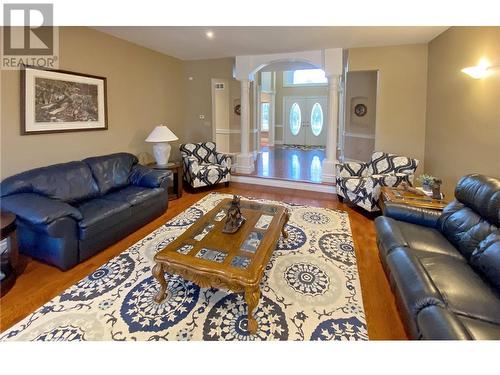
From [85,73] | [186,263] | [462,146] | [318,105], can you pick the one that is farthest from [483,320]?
[318,105]

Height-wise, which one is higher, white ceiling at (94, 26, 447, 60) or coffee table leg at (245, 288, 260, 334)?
white ceiling at (94, 26, 447, 60)

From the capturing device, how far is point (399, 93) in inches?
193

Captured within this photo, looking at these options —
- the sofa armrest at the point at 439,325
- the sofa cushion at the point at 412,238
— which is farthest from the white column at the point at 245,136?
the sofa armrest at the point at 439,325

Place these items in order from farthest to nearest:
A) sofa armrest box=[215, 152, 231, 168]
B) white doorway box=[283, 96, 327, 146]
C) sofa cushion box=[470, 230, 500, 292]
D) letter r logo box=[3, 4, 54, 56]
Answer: white doorway box=[283, 96, 327, 146] < sofa armrest box=[215, 152, 231, 168] < letter r logo box=[3, 4, 54, 56] < sofa cushion box=[470, 230, 500, 292]

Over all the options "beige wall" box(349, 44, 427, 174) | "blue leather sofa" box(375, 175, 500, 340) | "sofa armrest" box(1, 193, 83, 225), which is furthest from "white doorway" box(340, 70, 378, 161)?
"sofa armrest" box(1, 193, 83, 225)

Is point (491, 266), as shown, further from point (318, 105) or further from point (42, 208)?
point (318, 105)

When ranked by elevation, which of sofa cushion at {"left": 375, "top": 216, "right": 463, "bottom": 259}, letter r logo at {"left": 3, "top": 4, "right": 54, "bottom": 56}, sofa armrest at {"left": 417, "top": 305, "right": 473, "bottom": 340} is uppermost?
letter r logo at {"left": 3, "top": 4, "right": 54, "bottom": 56}

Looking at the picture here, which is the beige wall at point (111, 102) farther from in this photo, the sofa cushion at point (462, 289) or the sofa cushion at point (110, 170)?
the sofa cushion at point (462, 289)

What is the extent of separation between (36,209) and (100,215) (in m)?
0.55

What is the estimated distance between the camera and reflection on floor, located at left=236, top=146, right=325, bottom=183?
6.09 meters

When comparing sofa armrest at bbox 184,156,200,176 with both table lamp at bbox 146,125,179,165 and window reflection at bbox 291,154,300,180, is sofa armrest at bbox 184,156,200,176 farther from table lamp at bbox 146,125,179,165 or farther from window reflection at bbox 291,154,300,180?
window reflection at bbox 291,154,300,180

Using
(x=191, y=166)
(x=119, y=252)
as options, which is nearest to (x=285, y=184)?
(x=191, y=166)

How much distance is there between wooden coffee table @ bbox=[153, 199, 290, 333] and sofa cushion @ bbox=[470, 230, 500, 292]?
4.68ft
